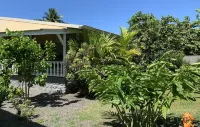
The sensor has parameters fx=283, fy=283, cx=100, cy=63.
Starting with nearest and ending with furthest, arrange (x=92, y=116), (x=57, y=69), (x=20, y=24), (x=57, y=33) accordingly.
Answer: (x=92, y=116), (x=57, y=33), (x=57, y=69), (x=20, y=24)

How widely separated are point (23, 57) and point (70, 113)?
2773mm

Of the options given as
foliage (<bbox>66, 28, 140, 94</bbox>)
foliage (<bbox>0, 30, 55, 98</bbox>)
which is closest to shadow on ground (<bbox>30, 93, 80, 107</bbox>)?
foliage (<bbox>0, 30, 55, 98</bbox>)

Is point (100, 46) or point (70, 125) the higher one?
point (100, 46)

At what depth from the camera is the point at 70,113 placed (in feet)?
33.3

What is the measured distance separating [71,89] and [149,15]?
1108 centimetres

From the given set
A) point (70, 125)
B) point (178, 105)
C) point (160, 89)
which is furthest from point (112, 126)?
point (178, 105)

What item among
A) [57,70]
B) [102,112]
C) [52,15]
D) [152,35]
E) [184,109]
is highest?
[52,15]

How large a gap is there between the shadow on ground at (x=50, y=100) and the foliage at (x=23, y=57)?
2.63 ft

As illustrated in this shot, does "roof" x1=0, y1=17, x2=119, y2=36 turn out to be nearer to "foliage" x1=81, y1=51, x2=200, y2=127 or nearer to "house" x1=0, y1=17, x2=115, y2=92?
"house" x1=0, y1=17, x2=115, y2=92

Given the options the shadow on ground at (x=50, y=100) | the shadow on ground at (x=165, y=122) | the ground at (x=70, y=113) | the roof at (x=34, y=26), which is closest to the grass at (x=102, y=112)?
the ground at (x=70, y=113)

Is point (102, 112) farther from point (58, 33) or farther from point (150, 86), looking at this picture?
point (58, 33)

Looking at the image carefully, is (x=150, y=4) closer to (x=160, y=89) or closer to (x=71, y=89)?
(x=71, y=89)

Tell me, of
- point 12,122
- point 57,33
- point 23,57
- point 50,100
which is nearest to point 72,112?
point 12,122

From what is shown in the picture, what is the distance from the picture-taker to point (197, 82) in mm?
5965
